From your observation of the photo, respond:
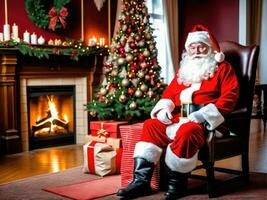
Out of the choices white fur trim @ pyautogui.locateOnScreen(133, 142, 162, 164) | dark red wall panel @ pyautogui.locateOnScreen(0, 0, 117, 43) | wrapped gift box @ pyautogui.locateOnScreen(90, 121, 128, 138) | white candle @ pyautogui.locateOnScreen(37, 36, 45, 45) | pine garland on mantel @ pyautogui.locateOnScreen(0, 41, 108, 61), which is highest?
dark red wall panel @ pyautogui.locateOnScreen(0, 0, 117, 43)

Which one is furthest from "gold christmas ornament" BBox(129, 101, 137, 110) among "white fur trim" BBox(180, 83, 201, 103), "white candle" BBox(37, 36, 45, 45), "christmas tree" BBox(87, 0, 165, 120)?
"white candle" BBox(37, 36, 45, 45)

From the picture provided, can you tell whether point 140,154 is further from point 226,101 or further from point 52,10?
point 52,10

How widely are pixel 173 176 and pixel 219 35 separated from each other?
211 inches

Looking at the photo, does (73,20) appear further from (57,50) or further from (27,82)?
(27,82)

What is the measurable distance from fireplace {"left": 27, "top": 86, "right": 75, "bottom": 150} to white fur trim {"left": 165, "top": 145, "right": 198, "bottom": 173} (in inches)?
110

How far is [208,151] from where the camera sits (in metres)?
2.96

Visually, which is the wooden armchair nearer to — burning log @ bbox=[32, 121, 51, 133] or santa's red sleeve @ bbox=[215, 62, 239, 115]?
santa's red sleeve @ bbox=[215, 62, 239, 115]

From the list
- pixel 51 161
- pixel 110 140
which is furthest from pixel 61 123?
pixel 110 140

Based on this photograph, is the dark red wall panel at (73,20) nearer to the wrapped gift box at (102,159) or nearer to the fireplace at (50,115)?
the fireplace at (50,115)

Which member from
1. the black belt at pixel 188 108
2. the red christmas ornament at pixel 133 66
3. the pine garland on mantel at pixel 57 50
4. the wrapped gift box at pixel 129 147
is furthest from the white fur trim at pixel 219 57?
the pine garland on mantel at pixel 57 50

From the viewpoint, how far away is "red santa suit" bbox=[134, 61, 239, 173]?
2.88m

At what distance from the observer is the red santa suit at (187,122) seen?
2881 millimetres

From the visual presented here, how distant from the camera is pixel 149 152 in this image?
3012mm

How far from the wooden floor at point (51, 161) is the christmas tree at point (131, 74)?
61 centimetres
